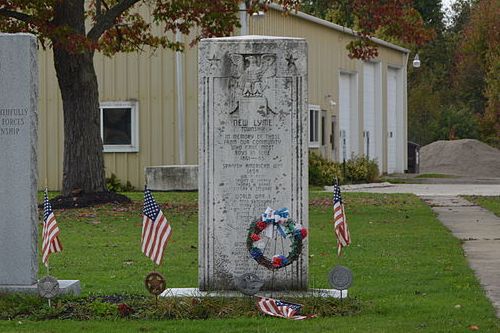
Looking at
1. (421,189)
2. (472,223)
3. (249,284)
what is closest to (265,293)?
(249,284)

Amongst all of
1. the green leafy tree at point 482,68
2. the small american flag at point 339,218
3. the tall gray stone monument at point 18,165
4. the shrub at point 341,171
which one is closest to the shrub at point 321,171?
the shrub at point 341,171

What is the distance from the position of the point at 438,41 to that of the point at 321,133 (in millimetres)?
39919

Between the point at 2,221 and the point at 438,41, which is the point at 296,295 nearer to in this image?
the point at 2,221

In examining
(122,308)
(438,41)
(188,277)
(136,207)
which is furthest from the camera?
(438,41)

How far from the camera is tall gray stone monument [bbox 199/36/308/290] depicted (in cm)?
1173

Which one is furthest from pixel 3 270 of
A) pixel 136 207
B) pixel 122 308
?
pixel 136 207

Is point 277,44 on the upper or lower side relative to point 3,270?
upper

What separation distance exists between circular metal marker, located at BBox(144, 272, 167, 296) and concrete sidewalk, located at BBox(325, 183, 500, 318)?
9.72ft

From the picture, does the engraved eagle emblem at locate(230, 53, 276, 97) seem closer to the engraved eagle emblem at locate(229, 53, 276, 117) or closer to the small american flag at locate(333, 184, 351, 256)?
the engraved eagle emblem at locate(229, 53, 276, 117)

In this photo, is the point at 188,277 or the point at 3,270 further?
the point at 188,277

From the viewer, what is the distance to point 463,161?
57.7m

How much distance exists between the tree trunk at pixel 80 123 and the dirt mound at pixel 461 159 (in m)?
32.3

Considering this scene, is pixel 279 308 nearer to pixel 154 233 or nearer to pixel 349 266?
pixel 154 233

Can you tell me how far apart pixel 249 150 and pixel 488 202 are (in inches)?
673
